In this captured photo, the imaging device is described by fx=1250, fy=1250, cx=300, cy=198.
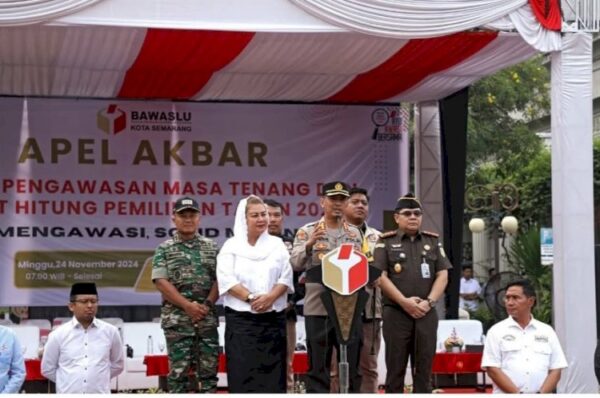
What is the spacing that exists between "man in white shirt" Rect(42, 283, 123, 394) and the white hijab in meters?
0.93

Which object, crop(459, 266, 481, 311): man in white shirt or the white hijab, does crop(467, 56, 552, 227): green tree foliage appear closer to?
crop(459, 266, 481, 311): man in white shirt

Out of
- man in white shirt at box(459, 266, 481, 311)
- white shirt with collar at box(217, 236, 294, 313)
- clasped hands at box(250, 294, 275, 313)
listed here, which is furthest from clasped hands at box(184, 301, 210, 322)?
man in white shirt at box(459, 266, 481, 311)

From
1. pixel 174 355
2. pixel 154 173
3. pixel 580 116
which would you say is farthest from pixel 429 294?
pixel 154 173

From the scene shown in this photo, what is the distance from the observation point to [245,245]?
8.09m

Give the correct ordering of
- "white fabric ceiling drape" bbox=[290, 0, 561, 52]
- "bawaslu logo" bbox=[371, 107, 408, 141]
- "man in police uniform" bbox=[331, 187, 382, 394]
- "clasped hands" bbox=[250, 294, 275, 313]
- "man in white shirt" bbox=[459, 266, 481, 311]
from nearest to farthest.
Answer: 1. "clasped hands" bbox=[250, 294, 275, 313]
2. "man in police uniform" bbox=[331, 187, 382, 394]
3. "white fabric ceiling drape" bbox=[290, 0, 561, 52]
4. "bawaslu logo" bbox=[371, 107, 408, 141]
5. "man in white shirt" bbox=[459, 266, 481, 311]

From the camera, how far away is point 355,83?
44.9 ft

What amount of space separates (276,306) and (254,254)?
0.36 meters

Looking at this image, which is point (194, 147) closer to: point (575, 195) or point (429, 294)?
point (575, 195)

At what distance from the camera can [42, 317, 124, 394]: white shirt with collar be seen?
7.81m

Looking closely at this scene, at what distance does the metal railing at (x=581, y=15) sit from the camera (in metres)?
10.6

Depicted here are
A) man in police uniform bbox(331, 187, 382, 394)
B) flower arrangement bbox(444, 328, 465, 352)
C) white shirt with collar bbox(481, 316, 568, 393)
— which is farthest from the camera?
flower arrangement bbox(444, 328, 465, 352)

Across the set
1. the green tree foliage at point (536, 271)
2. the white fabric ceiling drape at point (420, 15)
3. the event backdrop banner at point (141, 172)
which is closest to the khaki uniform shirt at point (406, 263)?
the white fabric ceiling drape at point (420, 15)

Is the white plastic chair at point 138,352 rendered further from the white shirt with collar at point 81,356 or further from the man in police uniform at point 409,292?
the white shirt with collar at point 81,356

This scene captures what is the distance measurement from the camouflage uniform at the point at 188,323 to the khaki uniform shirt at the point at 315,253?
0.57m
